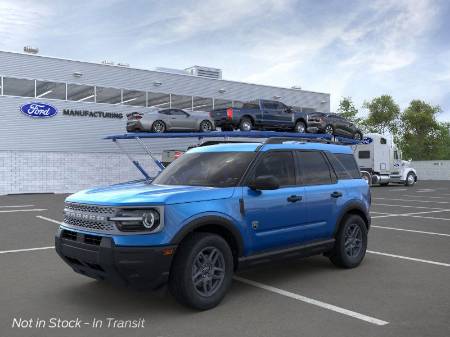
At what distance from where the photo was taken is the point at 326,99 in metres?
40.1

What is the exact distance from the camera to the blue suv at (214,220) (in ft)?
14.8

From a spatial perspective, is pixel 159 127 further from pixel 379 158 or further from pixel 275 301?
pixel 275 301

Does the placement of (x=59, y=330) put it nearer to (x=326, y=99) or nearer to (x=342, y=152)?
(x=342, y=152)

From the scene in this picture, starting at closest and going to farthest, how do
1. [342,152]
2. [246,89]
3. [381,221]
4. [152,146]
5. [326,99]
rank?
[342,152] < [381,221] < [152,146] < [246,89] < [326,99]

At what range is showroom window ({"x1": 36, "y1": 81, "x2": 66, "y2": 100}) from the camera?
89.0 ft

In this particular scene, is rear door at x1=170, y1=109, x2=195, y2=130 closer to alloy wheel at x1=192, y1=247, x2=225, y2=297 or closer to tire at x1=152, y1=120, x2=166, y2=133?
tire at x1=152, y1=120, x2=166, y2=133

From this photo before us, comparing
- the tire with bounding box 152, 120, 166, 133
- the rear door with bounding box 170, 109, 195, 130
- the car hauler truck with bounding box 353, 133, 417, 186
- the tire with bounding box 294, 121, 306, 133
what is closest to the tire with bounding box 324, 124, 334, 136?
the tire with bounding box 294, 121, 306, 133

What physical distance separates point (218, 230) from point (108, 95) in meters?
26.1

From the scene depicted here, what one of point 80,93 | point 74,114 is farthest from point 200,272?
point 80,93

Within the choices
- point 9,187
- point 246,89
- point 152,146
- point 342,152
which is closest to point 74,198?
point 342,152

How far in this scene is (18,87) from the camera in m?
26.5

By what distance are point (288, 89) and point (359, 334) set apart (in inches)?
1368

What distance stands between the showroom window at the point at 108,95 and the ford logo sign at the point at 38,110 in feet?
9.50

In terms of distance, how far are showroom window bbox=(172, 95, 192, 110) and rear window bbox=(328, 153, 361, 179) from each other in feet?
84.3
